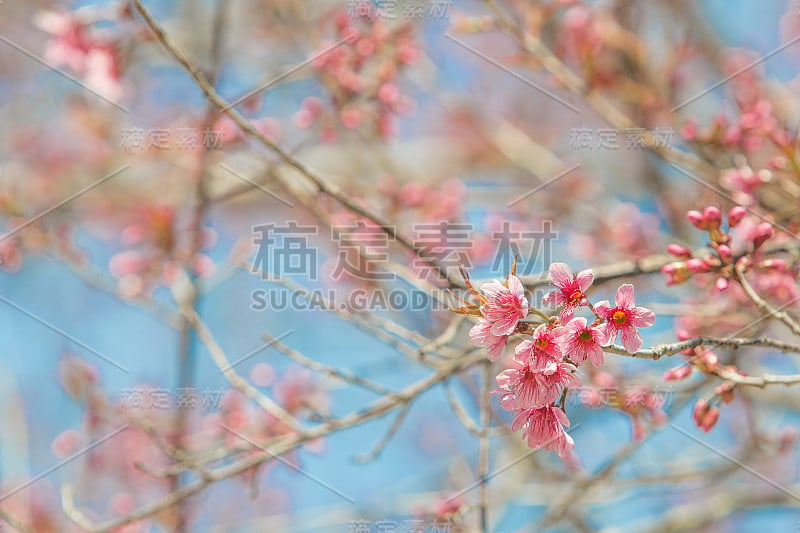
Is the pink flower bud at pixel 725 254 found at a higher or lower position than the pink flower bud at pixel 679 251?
lower

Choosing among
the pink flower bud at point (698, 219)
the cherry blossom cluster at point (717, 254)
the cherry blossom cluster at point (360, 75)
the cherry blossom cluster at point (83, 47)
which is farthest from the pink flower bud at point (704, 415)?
the cherry blossom cluster at point (83, 47)

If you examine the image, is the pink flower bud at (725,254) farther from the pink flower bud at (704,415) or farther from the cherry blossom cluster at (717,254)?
the pink flower bud at (704,415)

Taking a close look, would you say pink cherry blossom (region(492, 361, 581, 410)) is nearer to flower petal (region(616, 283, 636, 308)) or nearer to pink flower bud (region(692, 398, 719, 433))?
flower petal (region(616, 283, 636, 308))

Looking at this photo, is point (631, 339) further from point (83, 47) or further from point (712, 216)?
point (83, 47)

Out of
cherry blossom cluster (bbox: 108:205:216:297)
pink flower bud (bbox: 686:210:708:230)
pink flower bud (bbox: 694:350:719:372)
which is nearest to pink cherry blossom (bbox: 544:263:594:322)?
pink flower bud (bbox: 694:350:719:372)

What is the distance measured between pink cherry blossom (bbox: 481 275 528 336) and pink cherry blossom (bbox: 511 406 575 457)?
0.55 feet

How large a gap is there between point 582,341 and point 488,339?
144mm

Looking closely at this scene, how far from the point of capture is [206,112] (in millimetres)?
2453

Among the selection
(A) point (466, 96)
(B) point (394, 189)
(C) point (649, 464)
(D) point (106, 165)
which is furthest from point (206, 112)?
(D) point (106, 165)

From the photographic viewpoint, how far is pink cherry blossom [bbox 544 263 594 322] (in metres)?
1.19

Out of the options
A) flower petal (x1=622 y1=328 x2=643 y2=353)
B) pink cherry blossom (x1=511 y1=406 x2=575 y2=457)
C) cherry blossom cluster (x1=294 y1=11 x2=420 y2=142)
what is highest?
cherry blossom cluster (x1=294 y1=11 x2=420 y2=142)

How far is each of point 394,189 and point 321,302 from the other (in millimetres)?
1178

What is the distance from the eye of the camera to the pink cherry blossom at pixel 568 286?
1.19 metres

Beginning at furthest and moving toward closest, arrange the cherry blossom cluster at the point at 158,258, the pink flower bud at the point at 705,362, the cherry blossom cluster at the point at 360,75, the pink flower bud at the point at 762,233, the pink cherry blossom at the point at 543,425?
the cherry blossom cluster at the point at 158,258 → the cherry blossom cluster at the point at 360,75 → the pink flower bud at the point at 762,233 → the pink flower bud at the point at 705,362 → the pink cherry blossom at the point at 543,425
